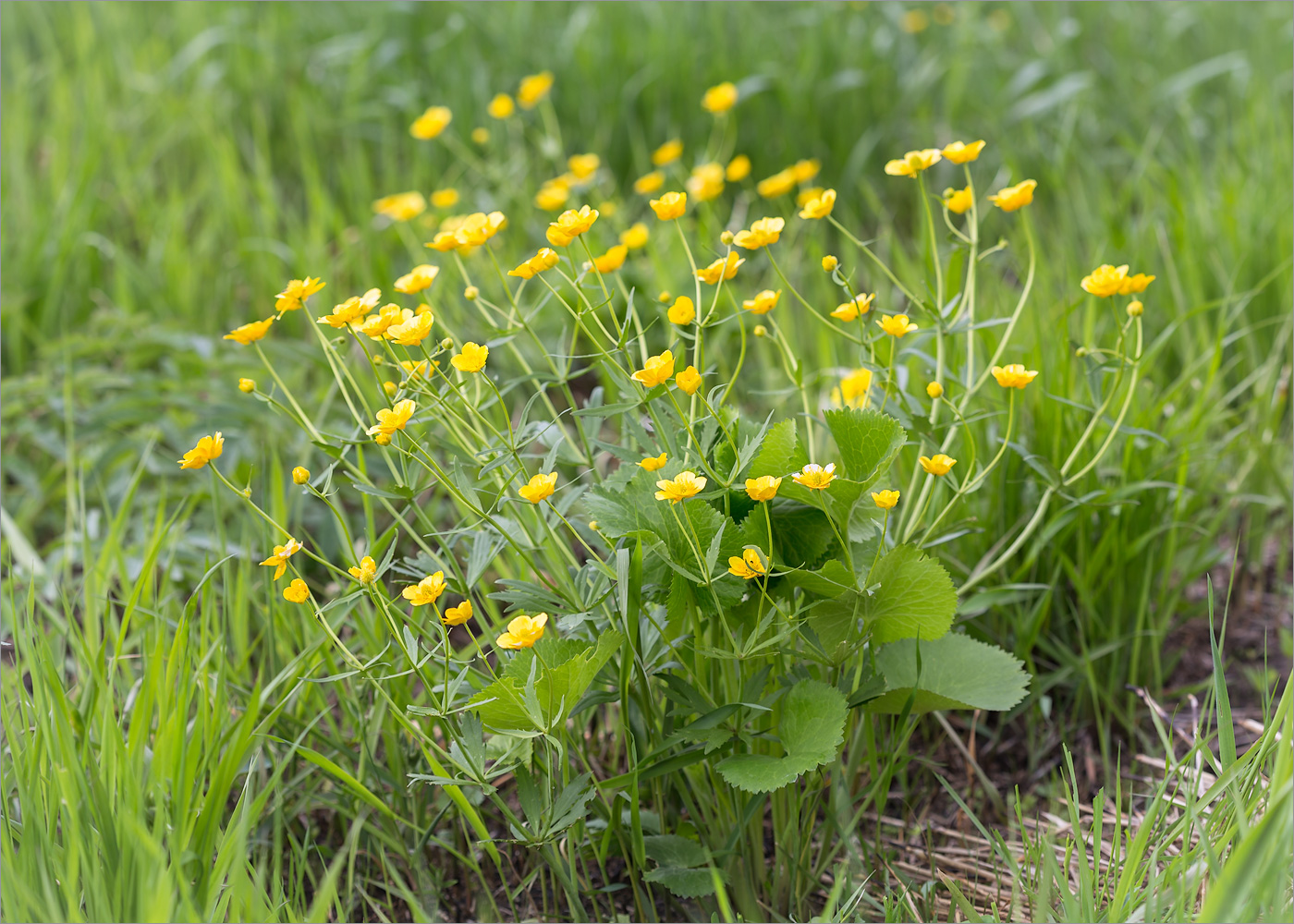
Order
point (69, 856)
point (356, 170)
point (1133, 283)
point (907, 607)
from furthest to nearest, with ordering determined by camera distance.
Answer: point (356, 170) → point (1133, 283) → point (907, 607) → point (69, 856)

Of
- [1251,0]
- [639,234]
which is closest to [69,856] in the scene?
[639,234]

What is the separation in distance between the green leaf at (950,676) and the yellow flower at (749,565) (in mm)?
309

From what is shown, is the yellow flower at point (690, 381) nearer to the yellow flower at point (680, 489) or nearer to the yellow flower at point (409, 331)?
the yellow flower at point (680, 489)

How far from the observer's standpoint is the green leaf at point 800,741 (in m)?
1.02

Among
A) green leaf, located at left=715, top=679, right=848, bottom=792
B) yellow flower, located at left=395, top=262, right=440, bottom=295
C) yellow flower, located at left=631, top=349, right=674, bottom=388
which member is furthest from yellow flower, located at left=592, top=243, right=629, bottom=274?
green leaf, located at left=715, top=679, right=848, bottom=792

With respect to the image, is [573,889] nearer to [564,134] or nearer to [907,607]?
[907,607]

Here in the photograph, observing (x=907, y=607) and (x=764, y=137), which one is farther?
(x=764, y=137)

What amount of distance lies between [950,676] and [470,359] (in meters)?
0.68

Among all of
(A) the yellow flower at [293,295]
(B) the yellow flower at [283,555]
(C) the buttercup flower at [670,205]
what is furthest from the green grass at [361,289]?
(C) the buttercup flower at [670,205]

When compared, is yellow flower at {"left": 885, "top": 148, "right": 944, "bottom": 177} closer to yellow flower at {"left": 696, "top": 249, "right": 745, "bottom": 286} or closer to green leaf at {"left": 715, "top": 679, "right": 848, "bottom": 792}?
yellow flower at {"left": 696, "top": 249, "right": 745, "bottom": 286}

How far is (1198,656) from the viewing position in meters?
1.74

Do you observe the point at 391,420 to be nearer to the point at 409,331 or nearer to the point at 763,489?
the point at 409,331

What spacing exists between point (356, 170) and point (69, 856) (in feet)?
7.64

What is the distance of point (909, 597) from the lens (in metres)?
1.12
